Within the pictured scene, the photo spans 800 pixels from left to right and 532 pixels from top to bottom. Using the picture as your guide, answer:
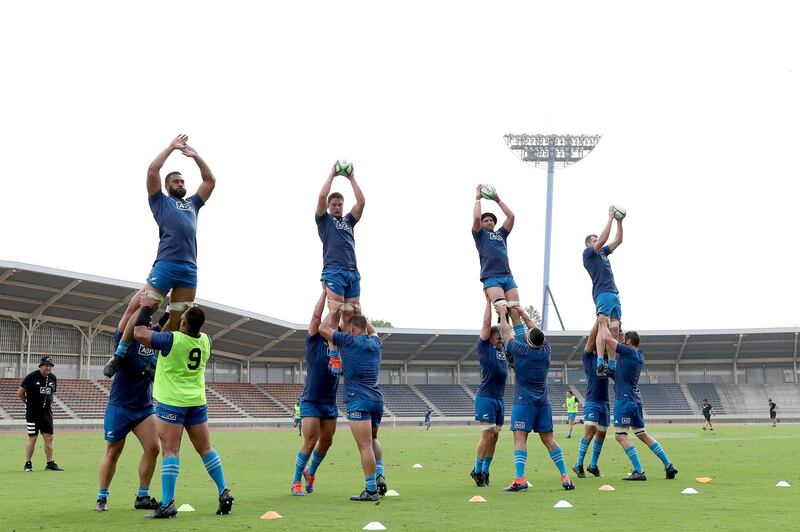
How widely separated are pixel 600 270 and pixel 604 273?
9 cm

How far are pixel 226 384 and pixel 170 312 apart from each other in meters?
53.5

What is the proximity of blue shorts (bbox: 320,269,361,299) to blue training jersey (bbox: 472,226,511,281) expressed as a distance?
9.58ft

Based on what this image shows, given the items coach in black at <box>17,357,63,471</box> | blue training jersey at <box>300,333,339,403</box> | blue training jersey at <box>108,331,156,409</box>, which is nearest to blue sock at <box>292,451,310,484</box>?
blue training jersey at <box>300,333,339,403</box>

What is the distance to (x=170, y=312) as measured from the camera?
31.3 feet

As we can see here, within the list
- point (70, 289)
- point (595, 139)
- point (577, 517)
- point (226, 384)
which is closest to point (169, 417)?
point (577, 517)

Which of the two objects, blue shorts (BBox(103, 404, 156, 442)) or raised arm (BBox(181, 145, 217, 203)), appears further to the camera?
raised arm (BBox(181, 145, 217, 203))

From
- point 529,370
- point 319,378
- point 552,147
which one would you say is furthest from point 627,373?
point 552,147

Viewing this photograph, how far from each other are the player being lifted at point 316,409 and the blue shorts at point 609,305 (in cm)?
604

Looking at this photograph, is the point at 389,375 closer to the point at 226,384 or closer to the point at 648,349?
the point at 226,384

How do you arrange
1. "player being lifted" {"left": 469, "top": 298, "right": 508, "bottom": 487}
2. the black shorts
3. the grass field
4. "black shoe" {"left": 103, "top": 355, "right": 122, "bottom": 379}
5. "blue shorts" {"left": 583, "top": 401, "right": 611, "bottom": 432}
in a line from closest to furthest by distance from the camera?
1. the grass field
2. "black shoe" {"left": 103, "top": 355, "right": 122, "bottom": 379}
3. "player being lifted" {"left": 469, "top": 298, "right": 508, "bottom": 487}
4. "blue shorts" {"left": 583, "top": 401, "right": 611, "bottom": 432}
5. the black shorts

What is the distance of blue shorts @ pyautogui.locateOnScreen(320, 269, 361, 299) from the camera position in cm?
1143

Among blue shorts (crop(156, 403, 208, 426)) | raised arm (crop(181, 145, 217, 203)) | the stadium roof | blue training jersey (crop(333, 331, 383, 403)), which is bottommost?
the stadium roof

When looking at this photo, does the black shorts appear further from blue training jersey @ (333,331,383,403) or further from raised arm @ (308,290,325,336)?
blue training jersey @ (333,331,383,403)

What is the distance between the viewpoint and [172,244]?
9617mm
